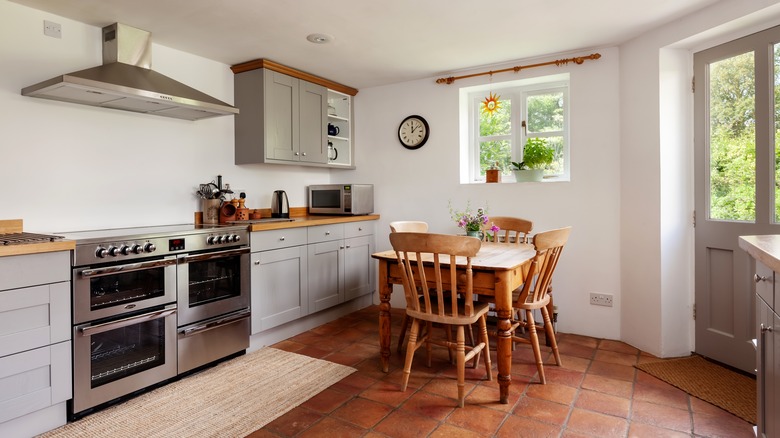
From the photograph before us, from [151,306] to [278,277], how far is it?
983mm

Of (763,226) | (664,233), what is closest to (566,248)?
(664,233)

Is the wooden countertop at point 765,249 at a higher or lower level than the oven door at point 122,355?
higher

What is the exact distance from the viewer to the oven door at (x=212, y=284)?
2721 mm

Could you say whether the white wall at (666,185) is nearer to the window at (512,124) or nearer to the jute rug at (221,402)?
the window at (512,124)

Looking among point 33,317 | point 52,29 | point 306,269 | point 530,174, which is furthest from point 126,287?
point 530,174

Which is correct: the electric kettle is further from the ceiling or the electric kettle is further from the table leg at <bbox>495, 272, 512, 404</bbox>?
the table leg at <bbox>495, 272, 512, 404</bbox>

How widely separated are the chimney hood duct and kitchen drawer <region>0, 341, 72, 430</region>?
1367 mm

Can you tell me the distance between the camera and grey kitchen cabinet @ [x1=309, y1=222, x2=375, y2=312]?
3717mm

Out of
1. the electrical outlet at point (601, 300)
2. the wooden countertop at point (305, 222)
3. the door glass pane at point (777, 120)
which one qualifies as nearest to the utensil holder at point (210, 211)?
the wooden countertop at point (305, 222)

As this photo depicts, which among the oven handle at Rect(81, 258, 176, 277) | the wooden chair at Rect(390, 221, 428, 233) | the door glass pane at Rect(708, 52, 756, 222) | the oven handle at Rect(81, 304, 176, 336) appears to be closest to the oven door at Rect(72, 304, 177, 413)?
the oven handle at Rect(81, 304, 176, 336)

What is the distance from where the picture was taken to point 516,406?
2.33m

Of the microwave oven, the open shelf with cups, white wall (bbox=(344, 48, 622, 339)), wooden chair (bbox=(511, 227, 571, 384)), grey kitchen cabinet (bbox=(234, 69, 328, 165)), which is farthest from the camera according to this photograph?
the open shelf with cups

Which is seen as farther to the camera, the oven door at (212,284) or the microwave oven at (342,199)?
the microwave oven at (342,199)

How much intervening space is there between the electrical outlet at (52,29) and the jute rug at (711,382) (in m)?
4.23
